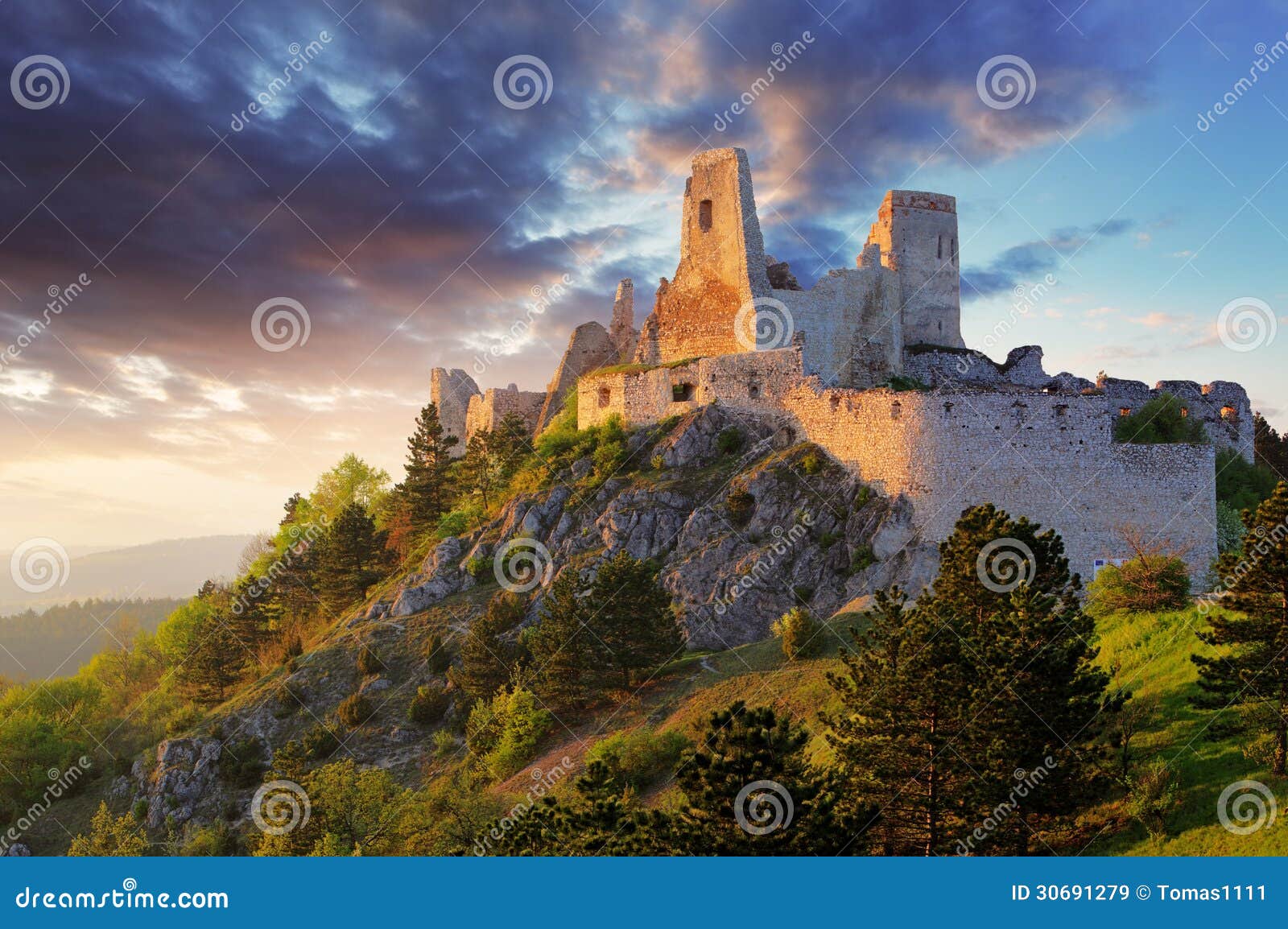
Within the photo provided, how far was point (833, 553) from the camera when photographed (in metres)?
36.6

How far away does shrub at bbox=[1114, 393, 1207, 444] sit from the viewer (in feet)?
139

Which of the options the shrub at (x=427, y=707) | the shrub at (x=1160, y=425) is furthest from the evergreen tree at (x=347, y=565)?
the shrub at (x=1160, y=425)

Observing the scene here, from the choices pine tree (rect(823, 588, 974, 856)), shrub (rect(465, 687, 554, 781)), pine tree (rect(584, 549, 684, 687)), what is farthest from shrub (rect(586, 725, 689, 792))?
pine tree (rect(823, 588, 974, 856))

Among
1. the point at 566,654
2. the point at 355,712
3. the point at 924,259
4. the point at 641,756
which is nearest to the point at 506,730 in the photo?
the point at 566,654

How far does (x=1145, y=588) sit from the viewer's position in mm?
26734

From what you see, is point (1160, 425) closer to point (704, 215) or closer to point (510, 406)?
point (704, 215)

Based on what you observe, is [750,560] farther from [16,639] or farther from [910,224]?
[16,639]

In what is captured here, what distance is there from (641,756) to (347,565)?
1100 inches

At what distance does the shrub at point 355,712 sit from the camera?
38.3m

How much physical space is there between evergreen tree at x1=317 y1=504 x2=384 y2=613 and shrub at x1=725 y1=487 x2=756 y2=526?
70.0 ft

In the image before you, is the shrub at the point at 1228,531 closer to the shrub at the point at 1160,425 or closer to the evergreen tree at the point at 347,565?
the shrub at the point at 1160,425

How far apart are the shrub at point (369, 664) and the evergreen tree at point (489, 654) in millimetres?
3611

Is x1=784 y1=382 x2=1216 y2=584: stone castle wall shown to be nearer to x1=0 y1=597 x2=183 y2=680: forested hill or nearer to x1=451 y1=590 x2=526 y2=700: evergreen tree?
x1=451 y1=590 x2=526 y2=700: evergreen tree

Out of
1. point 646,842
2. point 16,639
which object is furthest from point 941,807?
point 16,639
